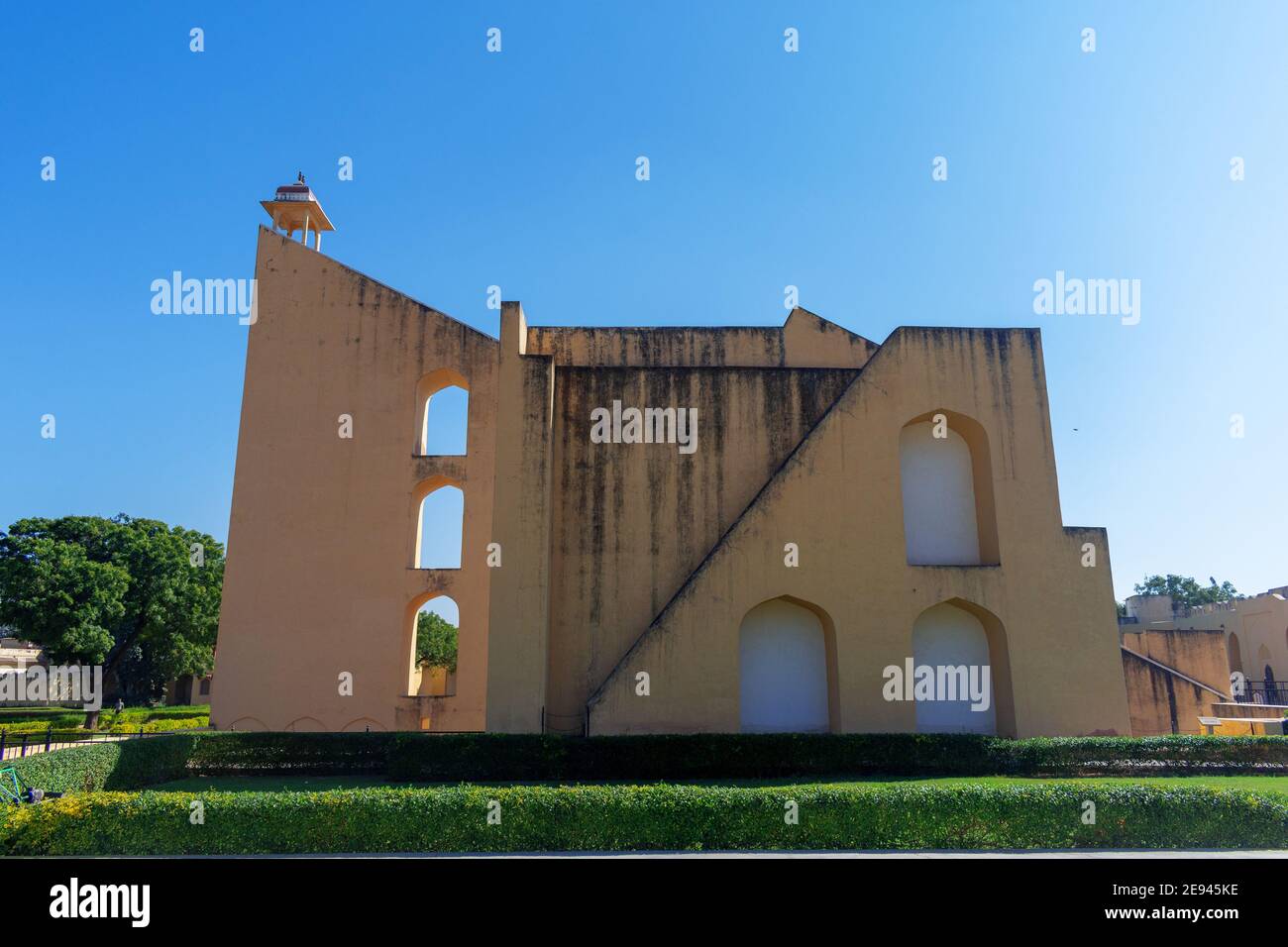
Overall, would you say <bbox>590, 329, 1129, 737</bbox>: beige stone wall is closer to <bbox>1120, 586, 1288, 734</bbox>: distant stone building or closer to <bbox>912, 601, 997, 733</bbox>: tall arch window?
<bbox>912, 601, 997, 733</bbox>: tall arch window

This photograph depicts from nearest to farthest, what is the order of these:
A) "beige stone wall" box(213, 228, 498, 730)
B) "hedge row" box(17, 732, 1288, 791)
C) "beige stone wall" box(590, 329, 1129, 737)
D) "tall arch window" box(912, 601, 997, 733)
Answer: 1. "hedge row" box(17, 732, 1288, 791)
2. "beige stone wall" box(590, 329, 1129, 737)
3. "tall arch window" box(912, 601, 997, 733)
4. "beige stone wall" box(213, 228, 498, 730)

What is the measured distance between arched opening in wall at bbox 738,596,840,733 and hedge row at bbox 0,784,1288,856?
6.34 m

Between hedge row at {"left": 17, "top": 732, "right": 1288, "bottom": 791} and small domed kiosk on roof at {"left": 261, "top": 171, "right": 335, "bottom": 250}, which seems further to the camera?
small domed kiosk on roof at {"left": 261, "top": 171, "right": 335, "bottom": 250}

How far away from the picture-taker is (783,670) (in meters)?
15.5

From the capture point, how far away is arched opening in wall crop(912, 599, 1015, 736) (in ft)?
49.5

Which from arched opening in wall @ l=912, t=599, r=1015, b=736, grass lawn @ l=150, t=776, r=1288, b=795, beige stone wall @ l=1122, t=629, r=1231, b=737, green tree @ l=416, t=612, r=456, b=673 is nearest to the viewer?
grass lawn @ l=150, t=776, r=1288, b=795

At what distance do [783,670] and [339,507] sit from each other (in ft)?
35.0

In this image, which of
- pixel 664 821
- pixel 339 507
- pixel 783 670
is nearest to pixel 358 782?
pixel 664 821

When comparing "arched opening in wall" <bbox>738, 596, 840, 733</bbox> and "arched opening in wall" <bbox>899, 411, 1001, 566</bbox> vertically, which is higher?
"arched opening in wall" <bbox>899, 411, 1001, 566</bbox>

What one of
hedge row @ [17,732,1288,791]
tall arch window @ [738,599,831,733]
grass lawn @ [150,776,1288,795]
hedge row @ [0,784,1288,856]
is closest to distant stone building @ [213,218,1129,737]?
tall arch window @ [738,599,831,733]

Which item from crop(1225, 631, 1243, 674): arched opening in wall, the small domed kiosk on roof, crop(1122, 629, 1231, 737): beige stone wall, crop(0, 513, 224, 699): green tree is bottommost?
crop(1122, 629, 1231, 737): beige stone wall

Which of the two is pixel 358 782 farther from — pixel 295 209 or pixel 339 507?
pixel 295 209

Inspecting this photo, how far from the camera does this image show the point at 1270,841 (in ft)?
28.1

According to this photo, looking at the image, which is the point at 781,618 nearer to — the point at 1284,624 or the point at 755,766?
the point at 755,766
